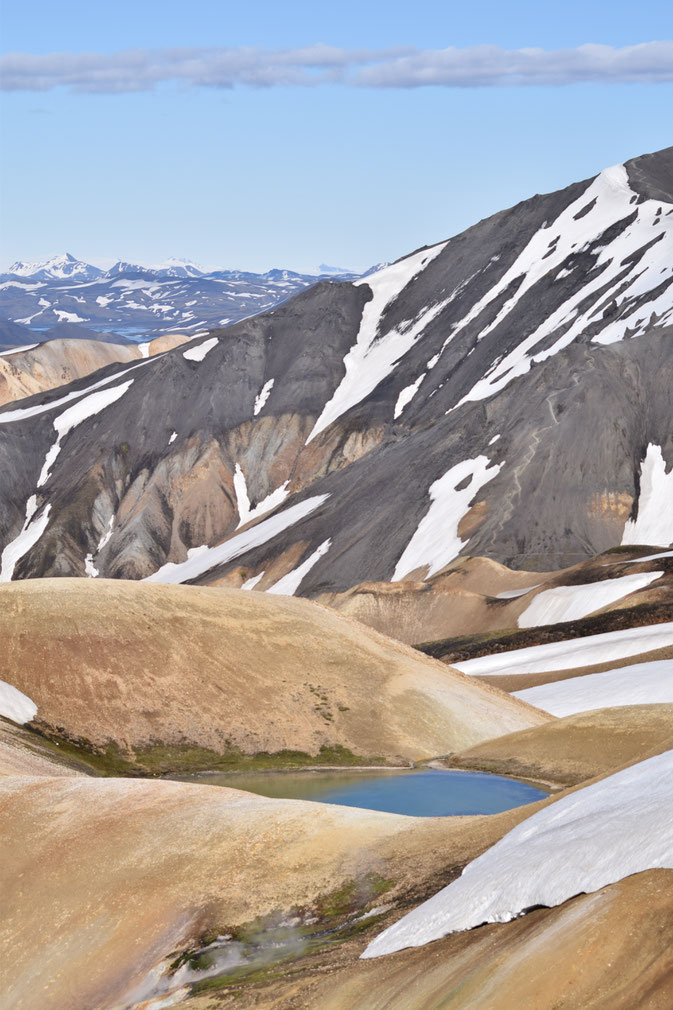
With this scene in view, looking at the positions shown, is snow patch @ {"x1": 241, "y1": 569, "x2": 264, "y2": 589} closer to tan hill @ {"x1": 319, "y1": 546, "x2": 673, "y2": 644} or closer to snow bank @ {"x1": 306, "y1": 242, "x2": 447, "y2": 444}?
tan hill @ {"x1": 319, "y1": 546, "x2": 673, "y2": 644}

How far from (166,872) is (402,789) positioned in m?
18.2

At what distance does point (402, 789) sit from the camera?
41.5 meters

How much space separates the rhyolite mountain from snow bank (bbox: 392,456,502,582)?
230 millimetres

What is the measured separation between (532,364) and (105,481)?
2351 inches

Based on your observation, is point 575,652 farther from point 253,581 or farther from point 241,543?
point 241,543

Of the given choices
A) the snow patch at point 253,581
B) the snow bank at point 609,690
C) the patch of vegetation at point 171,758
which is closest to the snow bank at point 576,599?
the snow bank at point 609,690

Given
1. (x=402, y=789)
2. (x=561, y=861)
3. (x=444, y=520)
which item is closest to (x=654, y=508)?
(x=444, y=520)

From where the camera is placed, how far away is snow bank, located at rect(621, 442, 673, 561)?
95.2 m

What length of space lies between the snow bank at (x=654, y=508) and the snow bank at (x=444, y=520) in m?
12.9

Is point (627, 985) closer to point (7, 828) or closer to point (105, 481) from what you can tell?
point (7, 828)

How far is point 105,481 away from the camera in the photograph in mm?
154000

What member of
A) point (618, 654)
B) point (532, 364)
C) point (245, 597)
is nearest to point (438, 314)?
point (532, 364)

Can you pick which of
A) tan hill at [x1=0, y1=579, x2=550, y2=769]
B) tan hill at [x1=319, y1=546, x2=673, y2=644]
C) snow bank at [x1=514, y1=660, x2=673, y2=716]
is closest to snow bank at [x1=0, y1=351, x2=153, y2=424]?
tan hill at [x1=319, y1=546, x2=673, y2=644]

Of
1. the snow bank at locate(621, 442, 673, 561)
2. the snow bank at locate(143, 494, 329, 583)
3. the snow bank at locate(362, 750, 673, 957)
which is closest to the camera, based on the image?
the snow bank at locate(362, 750, 673, 957)
